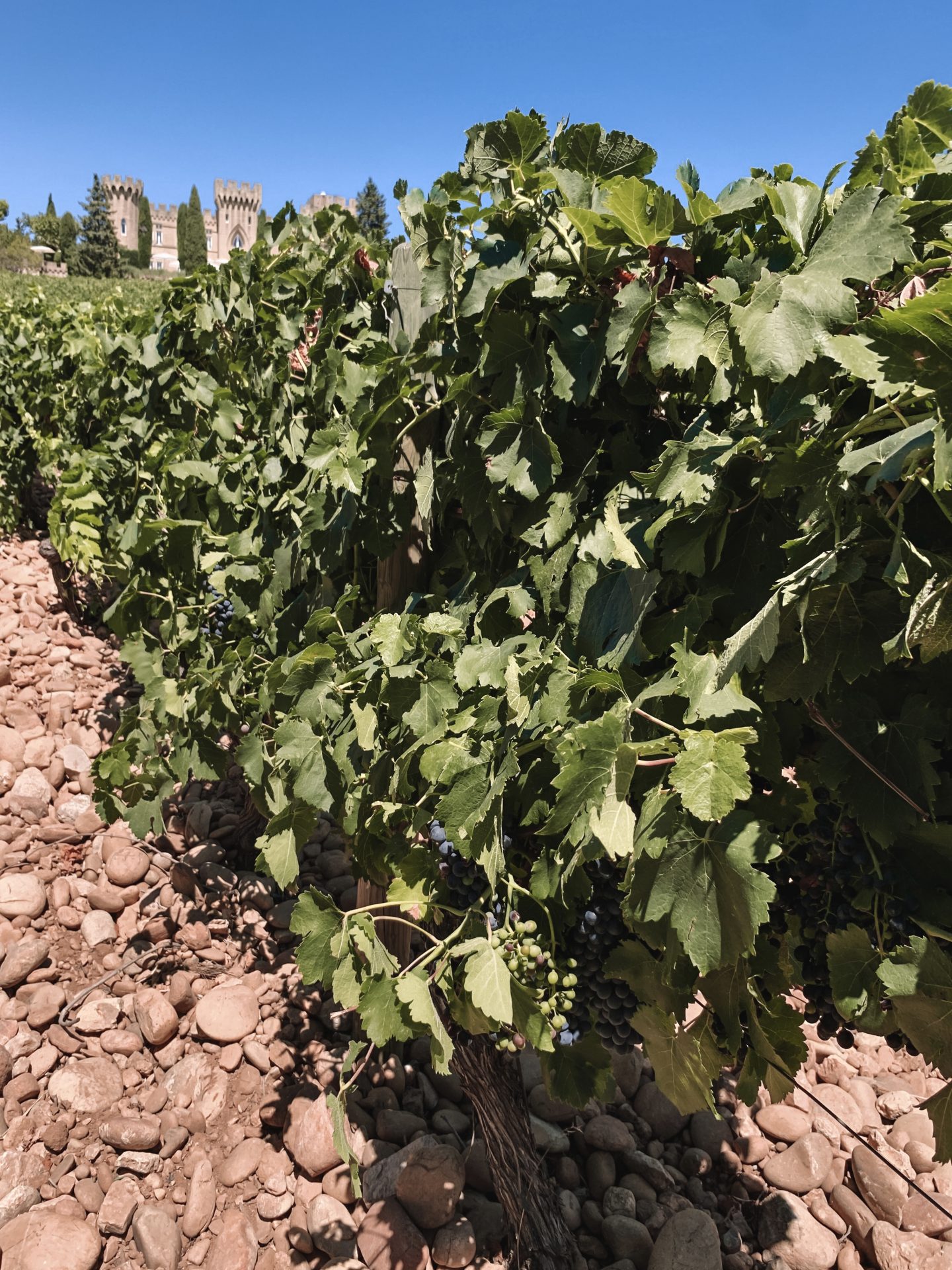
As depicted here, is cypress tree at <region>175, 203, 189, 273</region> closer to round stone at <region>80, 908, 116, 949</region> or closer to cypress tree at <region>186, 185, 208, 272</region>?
cypress tree at <region>186, 185, 208, 272</region>

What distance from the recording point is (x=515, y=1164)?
2.19 m

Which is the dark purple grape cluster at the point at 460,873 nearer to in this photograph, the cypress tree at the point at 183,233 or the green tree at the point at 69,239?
the green tree at the point at 69,239

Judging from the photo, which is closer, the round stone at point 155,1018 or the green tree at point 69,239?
the round stone at point 155,1018

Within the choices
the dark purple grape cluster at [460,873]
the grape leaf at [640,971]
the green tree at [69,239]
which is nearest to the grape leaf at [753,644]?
the grape leaf at [640,971]

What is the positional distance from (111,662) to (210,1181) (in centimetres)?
341

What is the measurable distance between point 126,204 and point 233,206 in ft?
45.7

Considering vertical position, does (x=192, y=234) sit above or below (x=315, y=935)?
above

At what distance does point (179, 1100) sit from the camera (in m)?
2.70

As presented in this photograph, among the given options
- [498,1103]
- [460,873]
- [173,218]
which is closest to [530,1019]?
[460,873]

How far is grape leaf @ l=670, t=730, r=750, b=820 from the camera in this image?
1.02 metres

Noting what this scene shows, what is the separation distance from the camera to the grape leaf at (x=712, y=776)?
102 cm

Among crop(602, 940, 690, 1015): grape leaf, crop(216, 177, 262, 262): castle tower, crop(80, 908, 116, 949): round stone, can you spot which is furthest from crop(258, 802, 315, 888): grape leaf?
crop(216, 177, 262, 262): castle tower

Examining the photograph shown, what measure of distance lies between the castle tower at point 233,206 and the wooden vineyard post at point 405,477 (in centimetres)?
8053

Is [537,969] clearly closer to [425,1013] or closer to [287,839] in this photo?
[425,1013]
